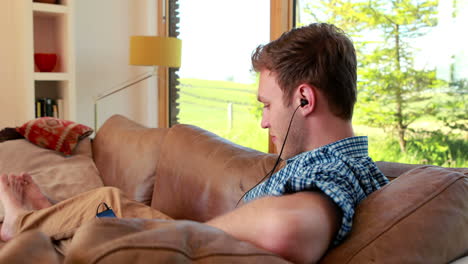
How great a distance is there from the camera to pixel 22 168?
8.84 ft

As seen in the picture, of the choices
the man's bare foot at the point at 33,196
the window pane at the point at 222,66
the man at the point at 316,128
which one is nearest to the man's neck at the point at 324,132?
the man at the point at 316,128

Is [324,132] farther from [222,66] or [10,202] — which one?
[222,66]

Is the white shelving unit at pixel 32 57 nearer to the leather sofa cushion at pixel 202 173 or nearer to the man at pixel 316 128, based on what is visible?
the leather sofa cushion at pixel 202 173

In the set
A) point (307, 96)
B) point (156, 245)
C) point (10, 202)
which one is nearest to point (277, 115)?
point (307, 96)

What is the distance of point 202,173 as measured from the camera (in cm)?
202

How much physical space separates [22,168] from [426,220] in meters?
2.30

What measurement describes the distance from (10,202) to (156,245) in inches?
69.5

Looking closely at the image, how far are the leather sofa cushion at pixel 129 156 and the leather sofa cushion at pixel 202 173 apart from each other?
9 centimetres

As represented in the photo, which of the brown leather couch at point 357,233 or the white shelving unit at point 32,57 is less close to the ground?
the white shelving unit at point 32,57

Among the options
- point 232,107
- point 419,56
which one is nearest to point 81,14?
point 232,107

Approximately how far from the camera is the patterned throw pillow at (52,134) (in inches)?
114

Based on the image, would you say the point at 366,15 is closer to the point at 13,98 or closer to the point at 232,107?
the point at 232,107

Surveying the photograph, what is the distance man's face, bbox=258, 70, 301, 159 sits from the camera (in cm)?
124

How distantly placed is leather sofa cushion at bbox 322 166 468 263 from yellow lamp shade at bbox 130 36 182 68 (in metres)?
2.83
